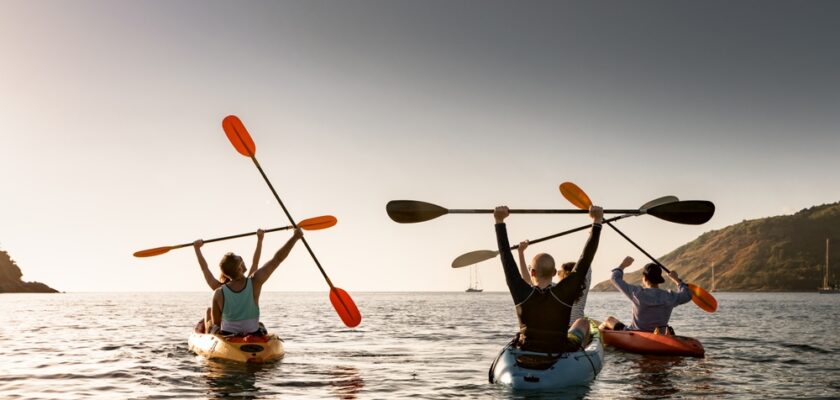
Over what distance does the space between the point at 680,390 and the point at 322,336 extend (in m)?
12.3

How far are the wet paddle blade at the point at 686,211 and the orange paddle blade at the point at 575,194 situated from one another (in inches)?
37.3

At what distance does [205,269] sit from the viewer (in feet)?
39.4

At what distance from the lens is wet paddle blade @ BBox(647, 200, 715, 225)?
10.4 m

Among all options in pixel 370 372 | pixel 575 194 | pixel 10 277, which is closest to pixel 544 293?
pixel 575 194

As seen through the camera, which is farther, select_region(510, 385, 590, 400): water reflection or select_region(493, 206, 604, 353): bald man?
select_region(510, 385, 590, 400): water reflection

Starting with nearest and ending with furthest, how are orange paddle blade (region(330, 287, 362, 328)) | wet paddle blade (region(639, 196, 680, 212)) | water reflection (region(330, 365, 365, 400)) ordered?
1. water reflection (region(330, 365, 365, 400))
2. wet paddle blade (region(639, 196, 680, 212))
3. orange paddle blade (region(330, 287, 362, 328))

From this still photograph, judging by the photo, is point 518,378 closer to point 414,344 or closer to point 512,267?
point 512,267

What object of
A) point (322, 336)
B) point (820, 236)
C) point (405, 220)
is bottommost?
point (322, 336)

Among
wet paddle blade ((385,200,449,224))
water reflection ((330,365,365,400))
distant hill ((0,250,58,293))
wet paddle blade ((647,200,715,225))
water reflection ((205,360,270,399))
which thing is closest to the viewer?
water reflection ((205,360,270,399))

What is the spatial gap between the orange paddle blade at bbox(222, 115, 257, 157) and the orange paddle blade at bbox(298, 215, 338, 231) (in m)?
2.12

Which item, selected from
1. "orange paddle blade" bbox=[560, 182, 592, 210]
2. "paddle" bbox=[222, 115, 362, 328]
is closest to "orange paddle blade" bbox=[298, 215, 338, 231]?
"paddle" bbox=[222, 115, 362, 328]

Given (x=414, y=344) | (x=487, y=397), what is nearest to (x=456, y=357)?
(x=414, y=344)

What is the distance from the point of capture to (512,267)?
7.92m

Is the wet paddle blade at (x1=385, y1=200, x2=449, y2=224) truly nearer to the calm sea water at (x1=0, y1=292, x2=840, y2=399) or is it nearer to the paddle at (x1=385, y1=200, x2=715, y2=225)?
the paddle at (x1=385, y1=200, x2=715, y2=225)
